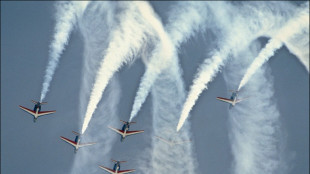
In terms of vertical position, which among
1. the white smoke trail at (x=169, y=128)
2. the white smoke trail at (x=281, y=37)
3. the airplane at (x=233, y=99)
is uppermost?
the white smoke trail at (x=281, y=37)

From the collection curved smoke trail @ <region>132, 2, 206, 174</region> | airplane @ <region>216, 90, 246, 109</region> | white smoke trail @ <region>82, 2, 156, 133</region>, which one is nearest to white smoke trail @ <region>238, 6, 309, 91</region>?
airplane @ <region>216, 90, 246, 109</region>

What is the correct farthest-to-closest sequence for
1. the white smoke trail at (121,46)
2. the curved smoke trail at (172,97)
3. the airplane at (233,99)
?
1. the airplane at (233,99)
2. the curved smoke trail at (172,97)
3. the white smoke trail at (121,46)

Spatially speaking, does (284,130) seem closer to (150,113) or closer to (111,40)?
(150,113)

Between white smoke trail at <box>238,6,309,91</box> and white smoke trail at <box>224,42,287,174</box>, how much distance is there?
175 centimetres

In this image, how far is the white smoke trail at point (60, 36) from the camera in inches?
2320

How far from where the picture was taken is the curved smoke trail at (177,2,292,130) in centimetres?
5897

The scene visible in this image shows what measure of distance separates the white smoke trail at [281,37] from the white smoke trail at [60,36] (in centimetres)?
2088

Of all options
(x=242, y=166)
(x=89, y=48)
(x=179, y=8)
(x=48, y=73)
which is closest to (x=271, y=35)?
(x=179, y=8)

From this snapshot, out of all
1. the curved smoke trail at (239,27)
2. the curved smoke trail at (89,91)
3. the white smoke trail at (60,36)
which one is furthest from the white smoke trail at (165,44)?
the white smoke trail at (60,36)

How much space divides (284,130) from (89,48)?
2558 cm

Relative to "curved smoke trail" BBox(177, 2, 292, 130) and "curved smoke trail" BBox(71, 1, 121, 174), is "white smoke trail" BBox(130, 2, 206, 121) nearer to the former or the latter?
"curved smoke trail" BBox(177, 2, 292, 130)

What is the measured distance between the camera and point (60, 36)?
5919 cm

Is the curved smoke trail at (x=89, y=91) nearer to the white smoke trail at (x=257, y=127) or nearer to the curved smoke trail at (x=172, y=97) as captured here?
the curved smoke trail at (x=172, y=97)

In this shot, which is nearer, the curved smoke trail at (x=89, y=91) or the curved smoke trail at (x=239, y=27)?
the curved smoke trail at (x=239, y=27)
